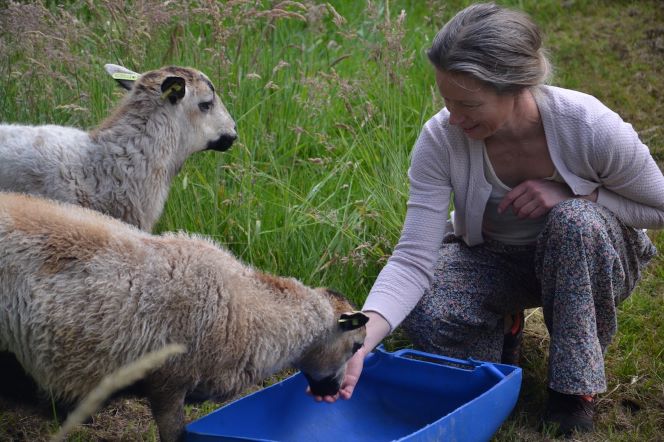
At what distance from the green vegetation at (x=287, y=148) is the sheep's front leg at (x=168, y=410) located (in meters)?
0.49

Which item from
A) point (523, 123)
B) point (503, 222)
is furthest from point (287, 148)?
point (523, 123)

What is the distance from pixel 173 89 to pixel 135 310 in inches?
64.4

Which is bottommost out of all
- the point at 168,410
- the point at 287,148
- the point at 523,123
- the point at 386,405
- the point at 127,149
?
the point at 386,405

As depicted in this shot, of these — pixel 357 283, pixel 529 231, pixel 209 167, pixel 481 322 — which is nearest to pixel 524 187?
pixel 529 231

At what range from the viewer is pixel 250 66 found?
215 inches

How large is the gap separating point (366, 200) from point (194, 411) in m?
1.53

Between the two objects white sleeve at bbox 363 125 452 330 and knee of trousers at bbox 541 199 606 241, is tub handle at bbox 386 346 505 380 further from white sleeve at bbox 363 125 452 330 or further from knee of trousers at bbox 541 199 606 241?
knee of trousers at bbox 541 199 606 241

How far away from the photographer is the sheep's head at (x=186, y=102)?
4.32 m

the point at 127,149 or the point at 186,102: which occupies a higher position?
the point at 186,102

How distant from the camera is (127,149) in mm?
4281

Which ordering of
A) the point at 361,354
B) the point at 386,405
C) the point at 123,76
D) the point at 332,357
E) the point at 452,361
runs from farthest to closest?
the point at 123,76
the point at 386,405
the point at 452,361
the point at 361,354
the point at 332,357

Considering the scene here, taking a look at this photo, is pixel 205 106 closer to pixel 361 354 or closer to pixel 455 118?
pixel 455 118

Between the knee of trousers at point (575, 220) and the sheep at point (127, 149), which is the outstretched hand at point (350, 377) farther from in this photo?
the sheep at point (127, 149)

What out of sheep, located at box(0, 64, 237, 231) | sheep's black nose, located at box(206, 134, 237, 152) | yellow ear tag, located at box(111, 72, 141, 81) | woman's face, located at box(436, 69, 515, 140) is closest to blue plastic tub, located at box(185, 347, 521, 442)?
woman's face, located at box(436, 69, 515, 140)
